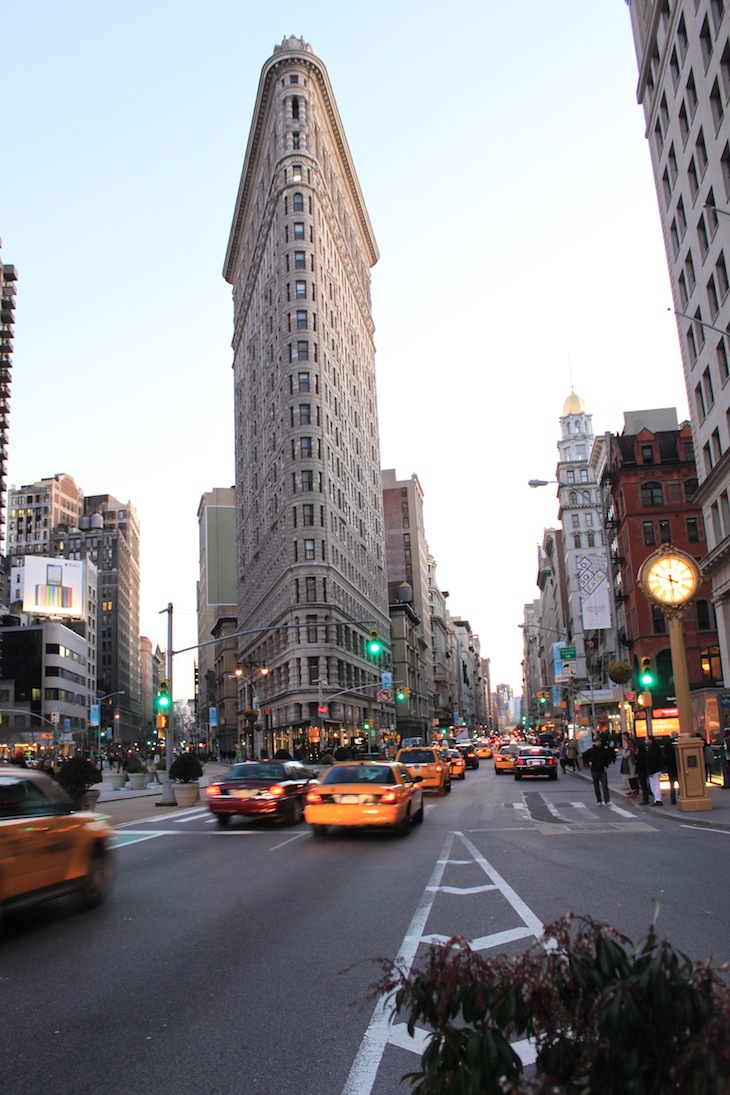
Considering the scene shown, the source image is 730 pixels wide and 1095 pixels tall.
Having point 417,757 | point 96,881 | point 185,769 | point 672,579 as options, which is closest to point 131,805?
point 185,769

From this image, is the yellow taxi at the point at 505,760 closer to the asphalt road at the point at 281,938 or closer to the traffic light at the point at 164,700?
the traffic light at the point at 164,700

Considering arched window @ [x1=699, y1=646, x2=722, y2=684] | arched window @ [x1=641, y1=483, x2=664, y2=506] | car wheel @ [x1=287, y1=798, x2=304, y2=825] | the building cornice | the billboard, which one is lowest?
car wheel @ [x1=287, y1=798, x2=304, y2=825]

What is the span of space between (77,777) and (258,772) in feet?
19.6

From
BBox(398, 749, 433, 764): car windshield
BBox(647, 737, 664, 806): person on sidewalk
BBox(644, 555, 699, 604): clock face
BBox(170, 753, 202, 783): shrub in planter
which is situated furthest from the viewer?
BBox(398, 749, 433, 764): car windshield

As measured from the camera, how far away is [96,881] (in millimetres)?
10500

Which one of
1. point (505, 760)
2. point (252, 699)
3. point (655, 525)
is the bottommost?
point (505, 760)

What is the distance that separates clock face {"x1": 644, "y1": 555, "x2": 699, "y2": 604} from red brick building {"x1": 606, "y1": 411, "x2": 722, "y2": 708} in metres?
42.5

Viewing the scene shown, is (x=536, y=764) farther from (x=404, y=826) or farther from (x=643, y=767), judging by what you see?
(x=404, y=826)

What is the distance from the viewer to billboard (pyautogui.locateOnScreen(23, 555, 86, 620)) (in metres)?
133

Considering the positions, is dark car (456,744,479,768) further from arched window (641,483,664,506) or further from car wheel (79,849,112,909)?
car wheel (79,849,112,909)

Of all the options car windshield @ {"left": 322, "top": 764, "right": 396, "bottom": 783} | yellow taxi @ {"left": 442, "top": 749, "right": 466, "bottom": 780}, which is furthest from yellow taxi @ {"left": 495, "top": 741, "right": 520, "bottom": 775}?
car windshield @ {"left": 322, "top": 764, "right": 396, "bottom": 783}

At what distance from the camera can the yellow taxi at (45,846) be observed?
8727 millimetres

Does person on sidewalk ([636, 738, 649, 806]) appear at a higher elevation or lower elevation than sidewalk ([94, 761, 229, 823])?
higher

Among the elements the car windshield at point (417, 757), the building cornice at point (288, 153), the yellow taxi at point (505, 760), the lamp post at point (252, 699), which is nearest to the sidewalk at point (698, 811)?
the car windshield at point (417, 757)
